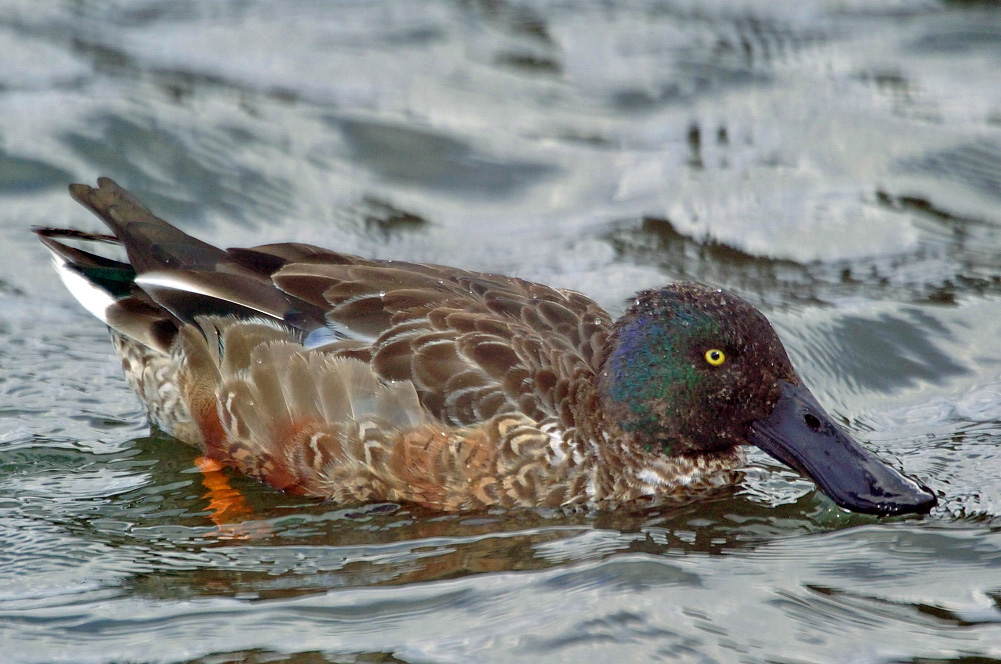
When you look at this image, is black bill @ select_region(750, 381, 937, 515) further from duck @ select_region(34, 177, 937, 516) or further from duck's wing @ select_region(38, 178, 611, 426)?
duck's wing @ select_region(38, 178, 611, 426)

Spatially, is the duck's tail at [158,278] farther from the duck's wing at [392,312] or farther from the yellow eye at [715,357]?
the yellow eye at [715,357]

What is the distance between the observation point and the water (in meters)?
5.29

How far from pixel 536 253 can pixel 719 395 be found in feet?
11.0

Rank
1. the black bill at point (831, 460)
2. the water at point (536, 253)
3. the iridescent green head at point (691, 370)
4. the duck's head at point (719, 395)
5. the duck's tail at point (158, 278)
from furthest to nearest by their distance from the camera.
→ the duck's tail at point (158, 278), the iridescent green head at point (691, 370), the duck's head at point (719, 395), the black bill at point (831, 460), the water at point (536, 253)

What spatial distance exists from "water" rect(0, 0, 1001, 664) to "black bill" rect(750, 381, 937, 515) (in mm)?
295

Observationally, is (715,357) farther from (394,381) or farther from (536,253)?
(536,253)

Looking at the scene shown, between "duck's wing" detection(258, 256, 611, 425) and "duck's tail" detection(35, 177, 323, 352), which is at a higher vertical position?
"duck's tail" detection(35, 177, 323, 352)

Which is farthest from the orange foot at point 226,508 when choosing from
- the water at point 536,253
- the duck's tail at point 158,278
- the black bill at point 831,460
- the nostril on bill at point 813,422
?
the nostril on bill at point 813,422

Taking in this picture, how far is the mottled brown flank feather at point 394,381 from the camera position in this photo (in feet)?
19.5

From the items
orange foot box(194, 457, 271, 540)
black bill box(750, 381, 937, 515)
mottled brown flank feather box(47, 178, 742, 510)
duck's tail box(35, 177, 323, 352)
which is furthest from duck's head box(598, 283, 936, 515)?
orange foot box(194, 457, 271, 540)

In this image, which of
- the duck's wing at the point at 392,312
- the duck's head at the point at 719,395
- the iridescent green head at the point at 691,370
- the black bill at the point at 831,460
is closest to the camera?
the black bill at the point at 831,460

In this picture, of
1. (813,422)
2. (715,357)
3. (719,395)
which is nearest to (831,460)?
(813,422)

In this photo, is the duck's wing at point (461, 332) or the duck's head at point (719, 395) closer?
the duck's head at point (719, 395)

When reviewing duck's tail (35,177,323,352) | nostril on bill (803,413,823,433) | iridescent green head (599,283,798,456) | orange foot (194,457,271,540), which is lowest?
orange foot (194,457,271,540)
